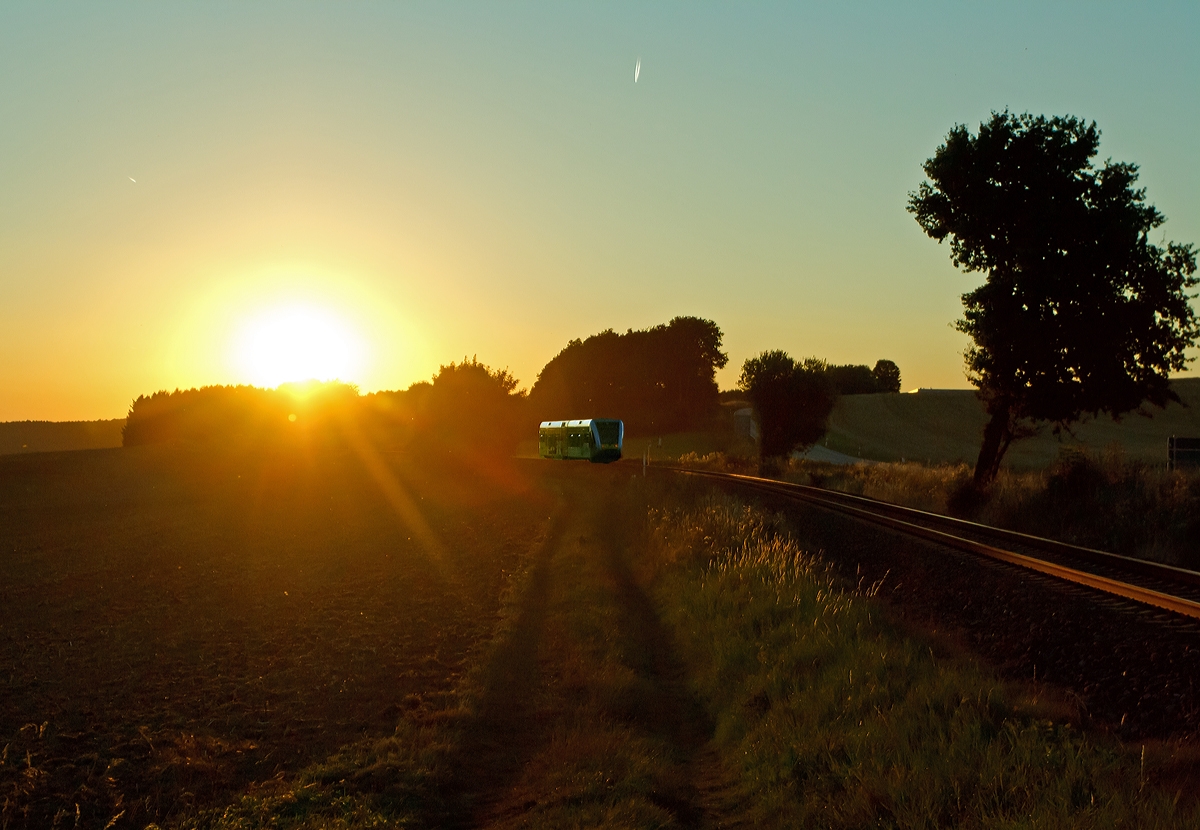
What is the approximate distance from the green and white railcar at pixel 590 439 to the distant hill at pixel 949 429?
15.9m

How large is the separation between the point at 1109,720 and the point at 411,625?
10.2 m

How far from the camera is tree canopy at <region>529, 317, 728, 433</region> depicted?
369 feet

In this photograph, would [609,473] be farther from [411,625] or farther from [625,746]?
[625,746]

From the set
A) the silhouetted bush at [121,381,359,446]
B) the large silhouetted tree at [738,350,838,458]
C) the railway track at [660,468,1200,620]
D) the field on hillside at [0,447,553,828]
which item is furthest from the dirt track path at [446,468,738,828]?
the silhouetted bush at [121,381,359,446]

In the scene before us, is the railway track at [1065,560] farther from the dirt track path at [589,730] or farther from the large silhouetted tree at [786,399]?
the large silhouetted tree at [786,399]

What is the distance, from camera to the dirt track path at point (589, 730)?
Answer: 7.44 metres

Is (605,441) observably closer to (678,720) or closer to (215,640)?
(215,640)

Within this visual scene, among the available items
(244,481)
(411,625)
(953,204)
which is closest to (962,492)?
(953,204)

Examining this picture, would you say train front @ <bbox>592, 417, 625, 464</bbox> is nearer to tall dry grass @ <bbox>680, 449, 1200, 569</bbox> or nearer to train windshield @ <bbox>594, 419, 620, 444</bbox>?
train windshield @ <bbox>594, 419, 620, 444</bbox>

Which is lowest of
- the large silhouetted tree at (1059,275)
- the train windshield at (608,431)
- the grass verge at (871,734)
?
the grass verge at (871,734)

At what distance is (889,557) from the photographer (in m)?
15.6

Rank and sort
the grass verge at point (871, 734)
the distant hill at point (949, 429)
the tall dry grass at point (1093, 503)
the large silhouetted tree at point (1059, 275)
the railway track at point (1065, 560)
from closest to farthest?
the grass verge at point (871, 734), the railway track at point (1065, 560), the tall dry grass at point (1093, 503), the large silhouetted tree at point (1059, 275), the distant hill at point (949, 429)

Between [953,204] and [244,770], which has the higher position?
[953,204]

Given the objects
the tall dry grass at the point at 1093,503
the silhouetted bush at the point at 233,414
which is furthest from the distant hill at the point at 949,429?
the silhouetted bush at the point at 233,414
